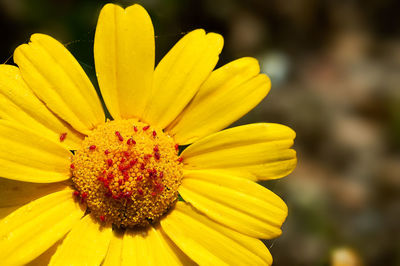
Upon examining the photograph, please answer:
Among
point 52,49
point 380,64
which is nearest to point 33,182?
point 52,49

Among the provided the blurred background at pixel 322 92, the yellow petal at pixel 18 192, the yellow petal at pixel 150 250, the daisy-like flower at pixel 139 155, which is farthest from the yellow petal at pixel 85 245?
the blurred background at pixel 322 92

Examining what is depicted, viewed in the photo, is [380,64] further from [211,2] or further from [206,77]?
[206,77]

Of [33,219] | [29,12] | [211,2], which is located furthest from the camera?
[211,2]

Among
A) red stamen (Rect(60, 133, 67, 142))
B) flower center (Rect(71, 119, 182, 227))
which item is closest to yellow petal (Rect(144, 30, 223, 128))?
flower center (Rect(71, 119, 182, 227))

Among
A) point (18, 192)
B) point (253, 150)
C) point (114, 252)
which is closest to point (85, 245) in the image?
point (114, 252)

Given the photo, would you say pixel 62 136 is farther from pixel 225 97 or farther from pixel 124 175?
pixel 225 97

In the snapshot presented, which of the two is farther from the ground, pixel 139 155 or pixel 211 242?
pixel 139 155
